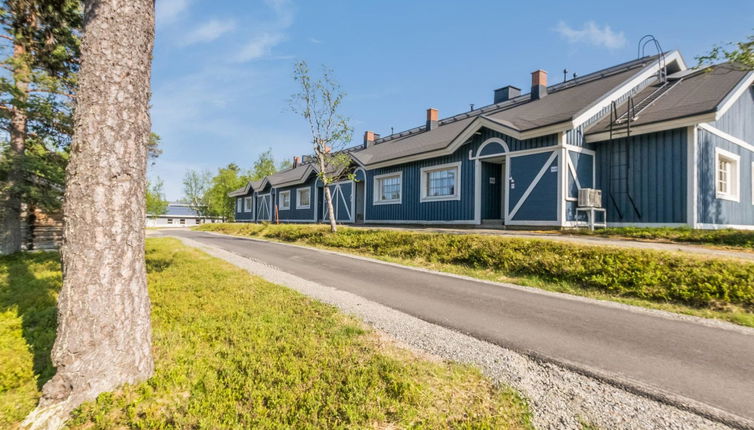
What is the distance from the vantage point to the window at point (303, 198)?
27953mm

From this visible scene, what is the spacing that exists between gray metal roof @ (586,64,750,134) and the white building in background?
226ft

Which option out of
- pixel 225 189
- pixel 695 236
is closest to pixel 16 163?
pixel 695 236

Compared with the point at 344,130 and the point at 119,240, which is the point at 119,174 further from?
the point at 344,130

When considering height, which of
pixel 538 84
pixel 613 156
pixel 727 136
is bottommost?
pixel 613 156

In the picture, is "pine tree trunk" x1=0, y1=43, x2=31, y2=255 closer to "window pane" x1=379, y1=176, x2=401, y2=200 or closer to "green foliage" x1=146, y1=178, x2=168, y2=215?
"window pane" x1=379, y1=176, x2=401, y2=200

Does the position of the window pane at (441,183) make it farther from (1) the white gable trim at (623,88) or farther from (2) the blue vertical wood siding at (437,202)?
(1) the white gable trim at (623,88)

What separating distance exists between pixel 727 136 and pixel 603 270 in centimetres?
1137

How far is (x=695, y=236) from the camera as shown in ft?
30.0

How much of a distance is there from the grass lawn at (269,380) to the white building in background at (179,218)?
7021 cm

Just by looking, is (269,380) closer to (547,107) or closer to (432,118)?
(547,107)

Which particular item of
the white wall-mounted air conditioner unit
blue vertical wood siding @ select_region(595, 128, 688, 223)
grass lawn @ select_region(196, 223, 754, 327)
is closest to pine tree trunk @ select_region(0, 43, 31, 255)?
grass lawn @ select_region(196, 223, 754, 327)

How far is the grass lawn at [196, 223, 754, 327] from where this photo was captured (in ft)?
18.2

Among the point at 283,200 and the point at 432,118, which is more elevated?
the point at 432,118

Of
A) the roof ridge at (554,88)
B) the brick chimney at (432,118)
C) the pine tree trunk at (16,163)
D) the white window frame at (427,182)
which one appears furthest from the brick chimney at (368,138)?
the pine tree trunk at (16,163)
